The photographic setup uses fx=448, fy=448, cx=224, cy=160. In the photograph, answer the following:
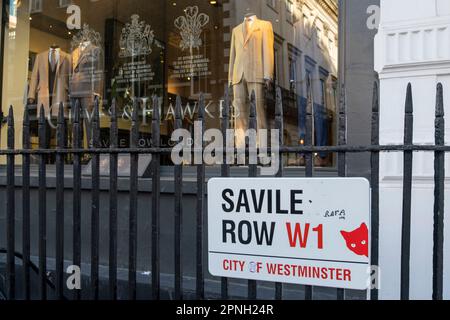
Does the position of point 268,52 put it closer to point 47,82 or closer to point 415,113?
point 415,113

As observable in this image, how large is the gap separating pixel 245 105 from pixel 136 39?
8.05 feet

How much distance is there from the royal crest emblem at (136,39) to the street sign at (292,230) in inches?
192

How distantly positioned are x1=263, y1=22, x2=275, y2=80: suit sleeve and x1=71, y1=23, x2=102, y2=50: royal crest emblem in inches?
115

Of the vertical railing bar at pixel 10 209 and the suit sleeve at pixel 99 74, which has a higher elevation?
the suit sleeve at pixel 99 74

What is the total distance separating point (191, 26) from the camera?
6480mm

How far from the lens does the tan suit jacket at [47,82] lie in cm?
695

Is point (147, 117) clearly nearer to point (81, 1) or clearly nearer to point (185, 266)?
point (81, 1)

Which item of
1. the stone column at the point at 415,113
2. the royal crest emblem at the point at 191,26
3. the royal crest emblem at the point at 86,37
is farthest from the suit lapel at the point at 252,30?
the royal crest emblem at the point at 86,37

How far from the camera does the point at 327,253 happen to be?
7.08 feet

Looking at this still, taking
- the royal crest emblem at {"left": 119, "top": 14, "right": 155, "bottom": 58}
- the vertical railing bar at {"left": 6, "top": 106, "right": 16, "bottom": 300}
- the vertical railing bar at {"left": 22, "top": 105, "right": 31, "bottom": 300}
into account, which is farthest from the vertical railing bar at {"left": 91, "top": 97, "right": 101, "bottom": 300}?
the royal crest emblem at {"left": 119, "top": 14, "right": 155, "bottom": 58}

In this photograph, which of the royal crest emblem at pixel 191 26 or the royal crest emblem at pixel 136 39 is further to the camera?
the royal crest emblem at pixel 136 39

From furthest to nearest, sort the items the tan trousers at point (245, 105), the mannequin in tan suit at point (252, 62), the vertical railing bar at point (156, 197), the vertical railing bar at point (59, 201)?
the mannequin in tan suit at point (252, 62) < the tan trousers at point (245, 105) < the vertical railing bar at point (59, 201) < the vertical railing bar at point (156, 197)

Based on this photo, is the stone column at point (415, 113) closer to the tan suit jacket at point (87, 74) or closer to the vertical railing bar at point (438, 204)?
the vertical railing bar at point (438, 204)
